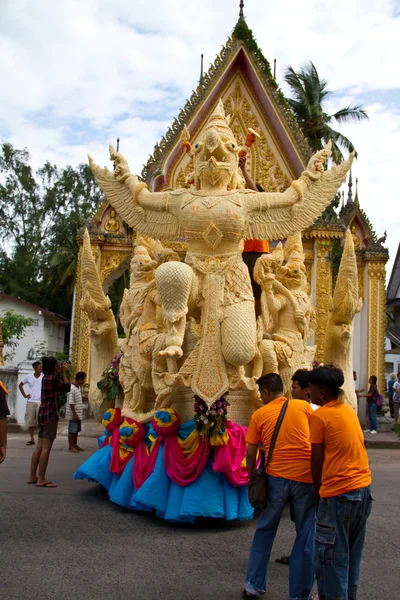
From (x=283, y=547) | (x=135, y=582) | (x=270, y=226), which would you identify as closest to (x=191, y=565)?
(x=135, y=582)

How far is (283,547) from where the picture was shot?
474 cm

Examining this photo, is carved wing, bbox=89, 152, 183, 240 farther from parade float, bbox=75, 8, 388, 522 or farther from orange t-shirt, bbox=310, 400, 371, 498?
orange t-shirt, bbox=310, 400, 371, 498

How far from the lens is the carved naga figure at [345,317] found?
665cm

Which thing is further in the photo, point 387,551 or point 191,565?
point 387,551

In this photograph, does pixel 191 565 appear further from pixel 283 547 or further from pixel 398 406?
pixel 398 406

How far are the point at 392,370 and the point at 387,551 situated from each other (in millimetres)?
27129

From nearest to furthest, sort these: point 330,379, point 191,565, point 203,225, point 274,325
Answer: point 330,379 → point 191,565 → point 203,225 → point 274,325

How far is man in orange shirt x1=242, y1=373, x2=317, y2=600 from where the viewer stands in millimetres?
3604

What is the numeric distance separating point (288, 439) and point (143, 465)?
228 centimetres

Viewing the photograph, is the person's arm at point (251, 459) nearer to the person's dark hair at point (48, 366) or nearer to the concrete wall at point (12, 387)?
the person's dark hair at point (48, 366)

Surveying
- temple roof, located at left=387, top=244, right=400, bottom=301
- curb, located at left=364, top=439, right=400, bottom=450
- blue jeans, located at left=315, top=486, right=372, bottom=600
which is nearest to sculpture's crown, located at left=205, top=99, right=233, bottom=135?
blue jeans, located at left=315, top=486, right=372, bottom=600

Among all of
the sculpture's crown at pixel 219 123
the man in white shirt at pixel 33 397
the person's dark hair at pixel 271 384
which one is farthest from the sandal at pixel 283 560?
the man in white shirt at pixel 33 397

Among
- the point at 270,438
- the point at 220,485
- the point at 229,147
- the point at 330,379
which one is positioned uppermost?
the point at 229,147

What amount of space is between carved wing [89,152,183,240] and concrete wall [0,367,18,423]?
6.88 metres
